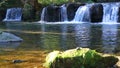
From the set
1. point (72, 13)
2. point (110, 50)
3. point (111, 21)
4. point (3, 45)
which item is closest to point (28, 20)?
point (72, 13)

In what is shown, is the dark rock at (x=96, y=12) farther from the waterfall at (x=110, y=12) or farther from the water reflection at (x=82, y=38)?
the water reflection at (x=82, y=38)

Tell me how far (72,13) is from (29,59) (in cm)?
2931

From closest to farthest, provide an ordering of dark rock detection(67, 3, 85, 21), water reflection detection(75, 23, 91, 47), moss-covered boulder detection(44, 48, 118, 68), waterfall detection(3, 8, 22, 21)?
moss-covered boulder detection(44, 48, 118, 68) < water reflection detection(75, 23, 91, 47) < dark rock detection(67, 3, 85, 21) < waterfall detection(3, 8, 22, 21)

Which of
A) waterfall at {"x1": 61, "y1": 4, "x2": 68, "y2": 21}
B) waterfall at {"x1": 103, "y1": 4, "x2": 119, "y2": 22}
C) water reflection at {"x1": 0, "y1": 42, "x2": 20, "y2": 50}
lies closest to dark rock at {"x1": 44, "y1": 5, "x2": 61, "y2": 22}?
waterfall at {"x1": 61, "y1": 4, "x2": 68, "y2": 21}

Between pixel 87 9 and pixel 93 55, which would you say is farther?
pixel 87 9

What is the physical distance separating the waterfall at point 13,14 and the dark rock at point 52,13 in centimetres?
492

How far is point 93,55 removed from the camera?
368 inches

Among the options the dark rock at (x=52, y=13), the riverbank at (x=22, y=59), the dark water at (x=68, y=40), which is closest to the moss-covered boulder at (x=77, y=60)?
the riverbank at (x=22, y=59)

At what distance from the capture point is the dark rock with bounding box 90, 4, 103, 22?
38.4 metres

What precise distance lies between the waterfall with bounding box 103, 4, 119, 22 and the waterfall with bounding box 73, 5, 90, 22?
1887 millimetres

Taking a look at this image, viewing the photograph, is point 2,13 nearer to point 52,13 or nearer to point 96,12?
point 52,13

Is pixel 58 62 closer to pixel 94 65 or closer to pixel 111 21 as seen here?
pixel 94 65

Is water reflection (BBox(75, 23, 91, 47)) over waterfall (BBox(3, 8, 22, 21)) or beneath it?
over

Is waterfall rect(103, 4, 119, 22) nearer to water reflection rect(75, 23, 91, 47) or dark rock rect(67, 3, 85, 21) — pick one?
dark rock rect(67, 3, 85, 21)
